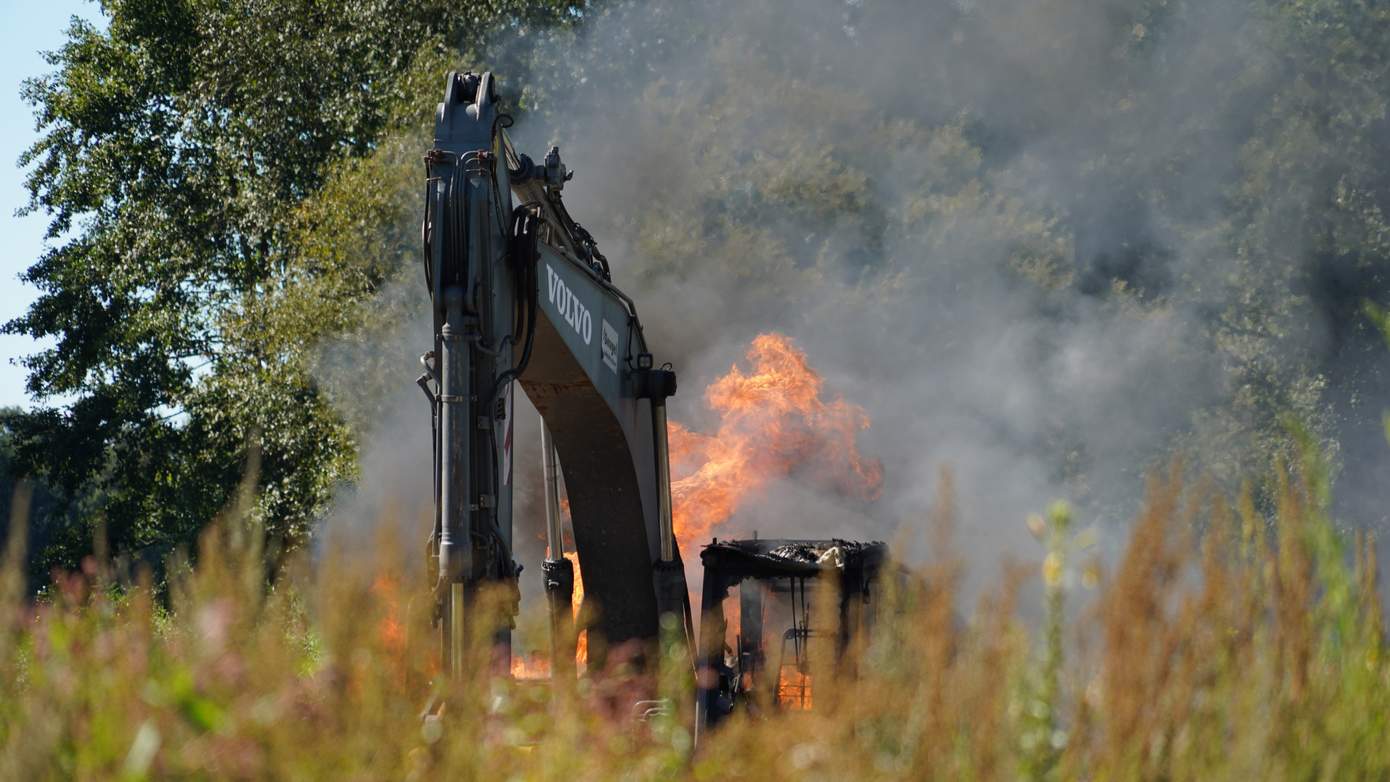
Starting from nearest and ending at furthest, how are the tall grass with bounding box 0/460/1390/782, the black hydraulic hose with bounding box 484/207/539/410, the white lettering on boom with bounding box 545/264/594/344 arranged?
the tall grass with bounding box 0/460/1390/782
the black hydraulic hose with bounding box 484/207/539/410
the white lettering on boom with bounding box 545/264/594/344

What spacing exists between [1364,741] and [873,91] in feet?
84.2

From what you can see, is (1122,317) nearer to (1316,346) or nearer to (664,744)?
(1316,346)

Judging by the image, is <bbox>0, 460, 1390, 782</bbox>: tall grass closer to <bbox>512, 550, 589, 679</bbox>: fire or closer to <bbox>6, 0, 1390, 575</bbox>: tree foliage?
<bbox>512, 550, 589, 679</bbox>: fire

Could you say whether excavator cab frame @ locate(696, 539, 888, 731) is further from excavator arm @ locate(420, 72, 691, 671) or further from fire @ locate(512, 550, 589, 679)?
fire @ locate(512, 550, 589, 679)

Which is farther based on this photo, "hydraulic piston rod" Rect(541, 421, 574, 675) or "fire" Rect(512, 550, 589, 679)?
"hydraulic piston rod" Rect(541, 421, 574, 675)

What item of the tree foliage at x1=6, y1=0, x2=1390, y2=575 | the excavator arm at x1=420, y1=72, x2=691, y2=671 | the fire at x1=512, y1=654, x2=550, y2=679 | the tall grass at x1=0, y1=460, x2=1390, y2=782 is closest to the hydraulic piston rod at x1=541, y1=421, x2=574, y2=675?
the excavator arm at x1=420, y1=72, x2=691, y2=671

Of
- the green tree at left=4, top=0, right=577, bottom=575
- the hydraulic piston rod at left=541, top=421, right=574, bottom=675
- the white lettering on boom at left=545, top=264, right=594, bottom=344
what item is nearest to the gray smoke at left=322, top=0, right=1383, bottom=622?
the green tree at left=4, top=0, right=577, bottom=575

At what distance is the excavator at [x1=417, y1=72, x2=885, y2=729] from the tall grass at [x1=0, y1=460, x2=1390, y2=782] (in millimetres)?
3377

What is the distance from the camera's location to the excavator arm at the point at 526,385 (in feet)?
24.1

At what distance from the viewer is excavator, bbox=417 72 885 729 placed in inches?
290

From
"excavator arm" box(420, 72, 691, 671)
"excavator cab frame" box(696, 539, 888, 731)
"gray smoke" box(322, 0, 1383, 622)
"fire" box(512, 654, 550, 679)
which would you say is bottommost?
"fire" box(512, 654, 550, 679)

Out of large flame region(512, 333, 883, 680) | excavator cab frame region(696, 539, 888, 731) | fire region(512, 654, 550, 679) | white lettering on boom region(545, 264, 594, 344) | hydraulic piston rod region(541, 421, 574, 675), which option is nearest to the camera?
white lettering on boom region(545, 264, 594, 344)

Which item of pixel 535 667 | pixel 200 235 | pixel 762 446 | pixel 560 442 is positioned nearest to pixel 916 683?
pixel 560 442

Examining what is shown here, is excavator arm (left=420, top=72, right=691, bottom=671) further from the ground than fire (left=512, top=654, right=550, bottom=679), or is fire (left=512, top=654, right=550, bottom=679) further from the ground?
excavator arm (left=420, top=72, right=691, bottom=671)
